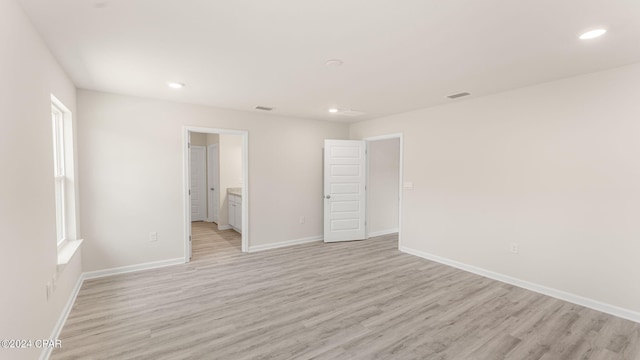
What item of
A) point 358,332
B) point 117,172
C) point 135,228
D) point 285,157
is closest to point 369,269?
point 358,332

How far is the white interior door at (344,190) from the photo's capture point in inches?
214

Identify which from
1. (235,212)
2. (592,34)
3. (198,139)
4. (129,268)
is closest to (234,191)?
(235,212)

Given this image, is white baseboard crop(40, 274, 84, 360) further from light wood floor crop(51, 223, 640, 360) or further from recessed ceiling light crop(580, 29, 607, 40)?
recessed ceiling light crop(580, 29, 607, 40)

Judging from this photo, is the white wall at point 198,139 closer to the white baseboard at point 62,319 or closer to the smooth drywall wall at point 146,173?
the smooth drywall wall at point 146,173

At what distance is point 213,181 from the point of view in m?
7.35

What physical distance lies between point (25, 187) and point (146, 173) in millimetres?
2253

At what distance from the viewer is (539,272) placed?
10.7 feet

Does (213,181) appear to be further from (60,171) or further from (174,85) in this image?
(174,85)

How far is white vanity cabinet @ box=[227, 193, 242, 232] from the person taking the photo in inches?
241

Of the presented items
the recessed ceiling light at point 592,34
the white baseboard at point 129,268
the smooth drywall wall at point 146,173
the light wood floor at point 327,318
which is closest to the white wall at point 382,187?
the smooth drywall wall at point 146,173

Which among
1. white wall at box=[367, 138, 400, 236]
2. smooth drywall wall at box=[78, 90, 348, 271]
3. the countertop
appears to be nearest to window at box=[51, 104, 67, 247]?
smooth drywall wall at box=[78, 90, 348, 271]

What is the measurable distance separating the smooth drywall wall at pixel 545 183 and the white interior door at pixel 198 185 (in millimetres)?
5730

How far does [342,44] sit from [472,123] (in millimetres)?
2567

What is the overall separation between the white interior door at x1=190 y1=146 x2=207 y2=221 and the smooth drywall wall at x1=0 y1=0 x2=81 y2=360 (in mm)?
5216
